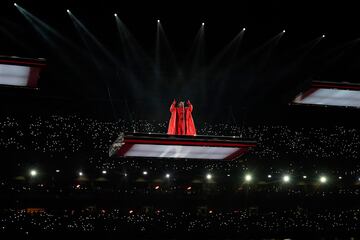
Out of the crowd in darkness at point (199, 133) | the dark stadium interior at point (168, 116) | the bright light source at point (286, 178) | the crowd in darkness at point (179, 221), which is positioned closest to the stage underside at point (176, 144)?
the dark stadium interior at point (168, 116)

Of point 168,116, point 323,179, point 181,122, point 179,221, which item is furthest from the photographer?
point 323,179

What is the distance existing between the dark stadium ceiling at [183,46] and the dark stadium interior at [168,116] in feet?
0.07

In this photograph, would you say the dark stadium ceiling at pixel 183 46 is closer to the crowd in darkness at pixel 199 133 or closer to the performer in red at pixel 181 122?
the crowd in darkness at pixel 199 133

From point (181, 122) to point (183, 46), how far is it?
102 centimetres

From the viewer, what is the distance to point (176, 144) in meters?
4.76

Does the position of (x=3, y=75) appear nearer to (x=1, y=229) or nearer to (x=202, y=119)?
(x=1, y=229)

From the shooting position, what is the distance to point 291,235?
7.42m

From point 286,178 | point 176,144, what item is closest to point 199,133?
point 286,178

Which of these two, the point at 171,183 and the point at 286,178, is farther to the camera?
the point at 286,178

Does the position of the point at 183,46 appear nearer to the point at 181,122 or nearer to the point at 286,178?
the point at 181,122

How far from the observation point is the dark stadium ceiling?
463 centimetres

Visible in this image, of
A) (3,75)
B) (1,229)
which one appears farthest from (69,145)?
(3,75)

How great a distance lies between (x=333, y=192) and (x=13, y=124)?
19.6 feet

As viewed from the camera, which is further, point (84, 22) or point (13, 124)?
point (13, 124)
